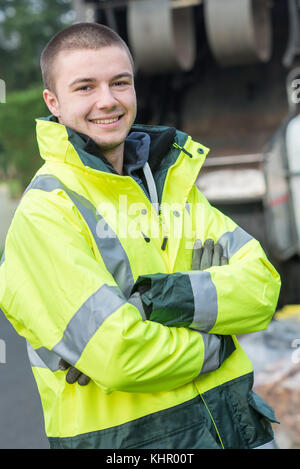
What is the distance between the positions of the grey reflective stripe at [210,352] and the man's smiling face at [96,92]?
527 millimetres

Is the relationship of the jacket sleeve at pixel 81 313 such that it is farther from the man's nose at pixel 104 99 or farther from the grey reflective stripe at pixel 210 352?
the man's nose at pixel 104 99

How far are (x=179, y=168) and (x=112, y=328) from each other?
0.56 metres

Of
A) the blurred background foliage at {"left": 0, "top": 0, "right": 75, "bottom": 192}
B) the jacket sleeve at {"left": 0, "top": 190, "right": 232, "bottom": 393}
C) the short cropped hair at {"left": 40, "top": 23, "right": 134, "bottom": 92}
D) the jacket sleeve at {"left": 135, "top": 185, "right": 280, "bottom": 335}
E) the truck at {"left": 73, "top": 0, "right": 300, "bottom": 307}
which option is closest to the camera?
the jacket sleeve at {"left": 0, "top": 190, "right": 232, "bottom": 393}

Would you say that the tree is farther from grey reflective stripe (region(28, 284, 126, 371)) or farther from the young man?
grey reflective stripe (region(28, 284, 126, 371))

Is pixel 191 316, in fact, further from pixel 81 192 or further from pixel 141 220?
pixel 81 192

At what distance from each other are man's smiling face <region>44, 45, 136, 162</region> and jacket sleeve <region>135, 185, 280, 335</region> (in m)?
0.37

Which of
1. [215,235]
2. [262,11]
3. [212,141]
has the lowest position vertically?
[212,141]

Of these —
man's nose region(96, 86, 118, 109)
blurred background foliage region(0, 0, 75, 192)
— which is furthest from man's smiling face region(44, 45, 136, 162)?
blurred background foliage region(0, 0, 75, 192)

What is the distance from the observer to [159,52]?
224 inches

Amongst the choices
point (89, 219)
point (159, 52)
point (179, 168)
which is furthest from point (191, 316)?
point (159, 52)

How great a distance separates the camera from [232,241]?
1669 mm

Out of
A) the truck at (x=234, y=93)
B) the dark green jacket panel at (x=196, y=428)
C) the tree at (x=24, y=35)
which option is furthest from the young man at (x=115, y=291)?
the tree at (x=24, y=35)

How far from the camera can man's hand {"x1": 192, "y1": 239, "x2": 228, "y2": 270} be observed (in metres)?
1.58

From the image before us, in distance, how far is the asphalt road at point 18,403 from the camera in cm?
316
